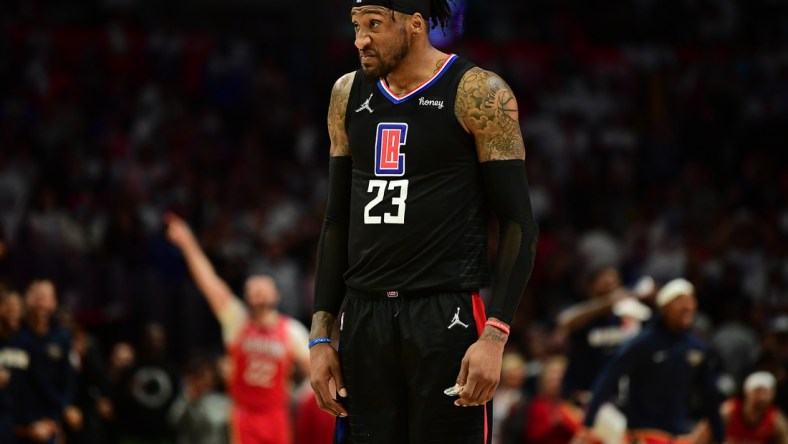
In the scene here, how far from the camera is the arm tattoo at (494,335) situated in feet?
14.9

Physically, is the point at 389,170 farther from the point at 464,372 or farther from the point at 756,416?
the point at 756,416

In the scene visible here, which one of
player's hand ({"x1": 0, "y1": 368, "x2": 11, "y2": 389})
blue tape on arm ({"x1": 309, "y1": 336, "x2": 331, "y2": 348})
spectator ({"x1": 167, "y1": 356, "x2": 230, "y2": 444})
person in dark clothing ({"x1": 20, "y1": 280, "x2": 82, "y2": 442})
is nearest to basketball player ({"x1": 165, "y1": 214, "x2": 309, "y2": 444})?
person in dark clothing ({"x1": 20, "y1": 280, "x2": 82, "y2": 442})

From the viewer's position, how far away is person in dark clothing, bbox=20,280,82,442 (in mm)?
11203

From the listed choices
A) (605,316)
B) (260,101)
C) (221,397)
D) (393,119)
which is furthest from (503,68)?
(393,119)

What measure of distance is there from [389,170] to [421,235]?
28cm

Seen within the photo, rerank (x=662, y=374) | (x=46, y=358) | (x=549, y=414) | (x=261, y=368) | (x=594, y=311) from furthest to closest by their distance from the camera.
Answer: (x=549, y=414)
(x=594, y=311)
(x=261, y=368)
(x=46, y=358)
(x=662, y=374)

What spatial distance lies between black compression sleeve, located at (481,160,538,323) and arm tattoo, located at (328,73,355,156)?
61cm

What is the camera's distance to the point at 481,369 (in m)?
4.49

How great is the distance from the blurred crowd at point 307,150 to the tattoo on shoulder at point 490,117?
9.20m

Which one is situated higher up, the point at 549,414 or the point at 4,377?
the point at 4,377

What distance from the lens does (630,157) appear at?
20.1 meters

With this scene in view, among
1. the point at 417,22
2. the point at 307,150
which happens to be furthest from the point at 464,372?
the point at 307,150

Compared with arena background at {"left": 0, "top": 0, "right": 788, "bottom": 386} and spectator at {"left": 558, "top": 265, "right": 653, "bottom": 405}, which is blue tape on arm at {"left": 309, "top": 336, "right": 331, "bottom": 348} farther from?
arena background at {"left": 0, "top": 0, "right": 788, "bottom": 386}

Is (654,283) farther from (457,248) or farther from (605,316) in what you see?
(457,248)
